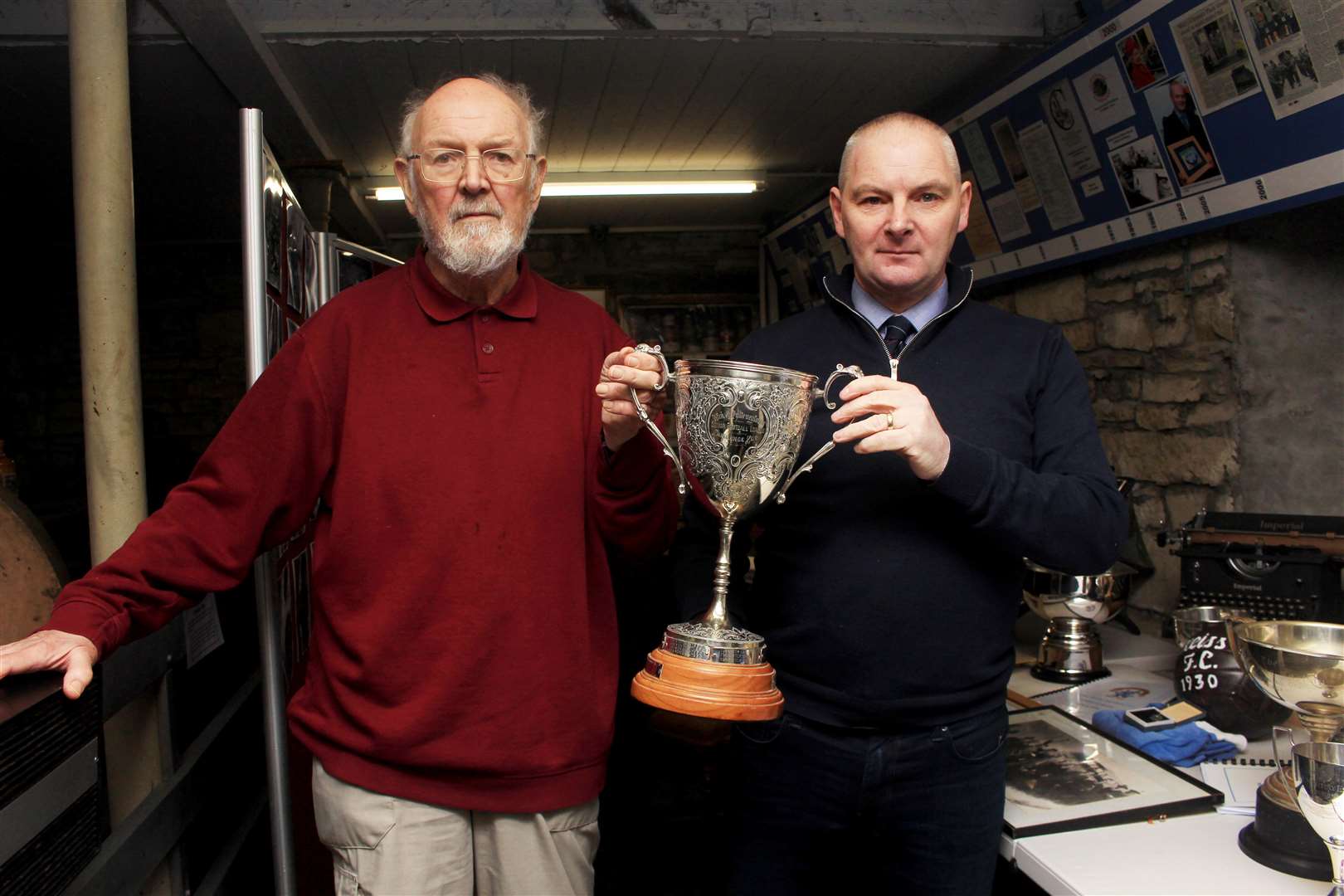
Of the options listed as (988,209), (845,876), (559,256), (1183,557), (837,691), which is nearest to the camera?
(837,691)

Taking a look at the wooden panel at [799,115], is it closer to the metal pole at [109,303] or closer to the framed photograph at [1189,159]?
the framed photograph at [1189,159]

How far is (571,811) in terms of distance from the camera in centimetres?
178

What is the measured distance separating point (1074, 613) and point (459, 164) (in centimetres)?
218

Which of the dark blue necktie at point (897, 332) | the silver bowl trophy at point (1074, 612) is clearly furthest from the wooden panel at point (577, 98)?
the silver bowl trophy at point (1074, 612)

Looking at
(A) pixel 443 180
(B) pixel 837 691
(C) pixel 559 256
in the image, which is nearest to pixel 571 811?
(B) pixel 837 691

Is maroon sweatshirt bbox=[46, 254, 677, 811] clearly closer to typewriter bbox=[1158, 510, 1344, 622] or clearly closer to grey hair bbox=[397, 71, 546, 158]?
grey hair bbox=[397, 71, 546, 158]

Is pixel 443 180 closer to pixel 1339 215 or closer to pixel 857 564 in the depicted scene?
pixel 857 564

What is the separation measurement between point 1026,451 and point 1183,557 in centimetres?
138

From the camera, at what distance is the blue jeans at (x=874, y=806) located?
173cm

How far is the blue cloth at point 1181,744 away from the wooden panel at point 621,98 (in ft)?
9.52

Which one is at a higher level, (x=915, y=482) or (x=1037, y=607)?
(x=915, y=482)

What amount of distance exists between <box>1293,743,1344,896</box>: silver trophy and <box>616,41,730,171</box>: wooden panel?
3167 millimetres

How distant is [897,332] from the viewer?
6.23 feet

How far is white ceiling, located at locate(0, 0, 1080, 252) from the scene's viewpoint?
3590mm
